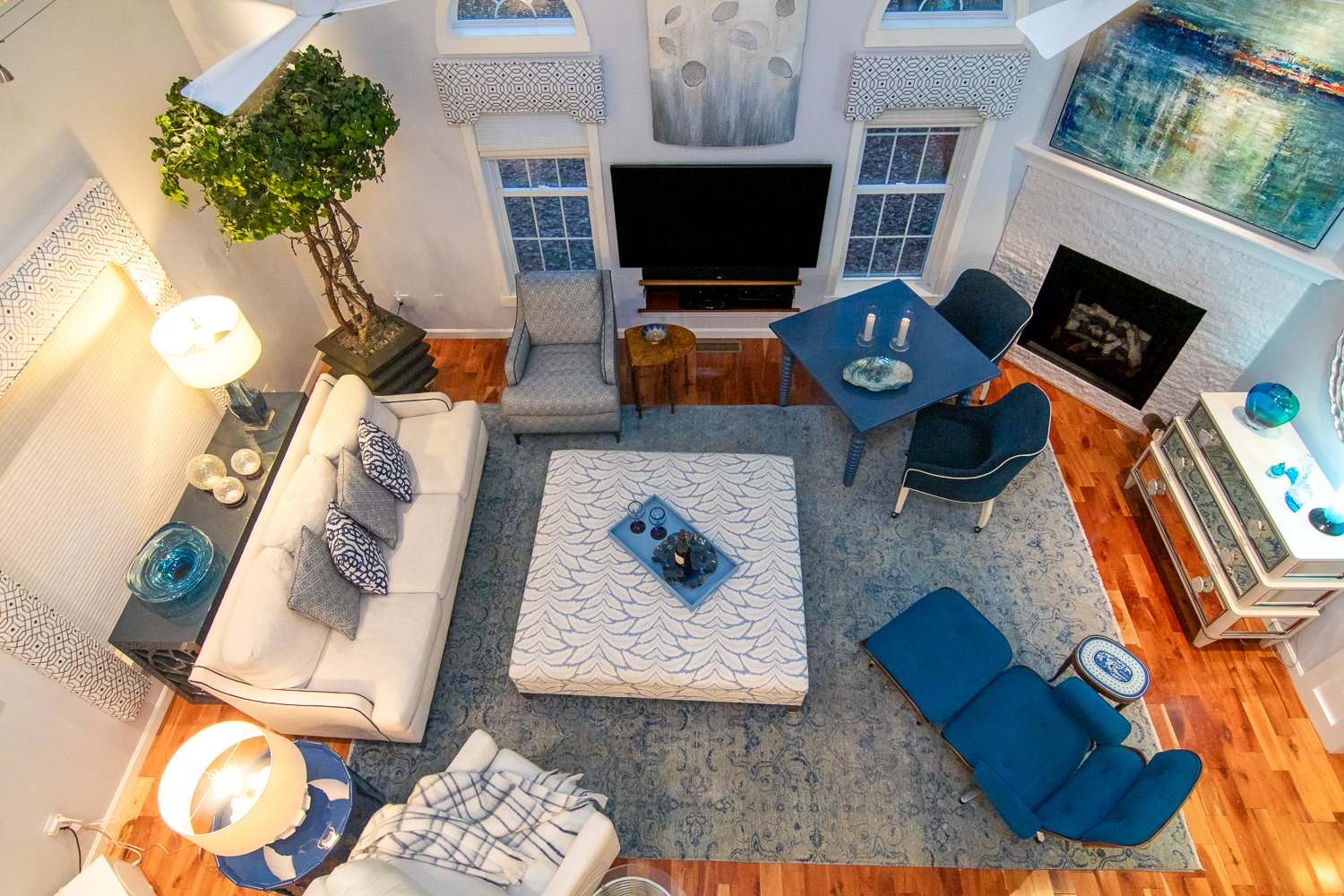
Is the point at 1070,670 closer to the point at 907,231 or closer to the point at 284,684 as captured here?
the point at 907,231

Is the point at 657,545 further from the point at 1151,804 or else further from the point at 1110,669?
the point at 1151,804

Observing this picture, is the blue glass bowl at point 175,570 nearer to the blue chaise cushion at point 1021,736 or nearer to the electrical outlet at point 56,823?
the electrical outlet at point 56,823

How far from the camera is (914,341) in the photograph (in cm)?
456

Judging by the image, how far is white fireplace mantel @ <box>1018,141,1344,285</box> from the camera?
3.75 m

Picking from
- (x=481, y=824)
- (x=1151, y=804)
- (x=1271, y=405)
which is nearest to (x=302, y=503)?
(x=481, y=824)

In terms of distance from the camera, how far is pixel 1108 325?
4824 millimetres

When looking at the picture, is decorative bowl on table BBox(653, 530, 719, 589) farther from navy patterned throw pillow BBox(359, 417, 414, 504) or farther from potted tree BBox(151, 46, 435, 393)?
potted tree BBox(151, 46, 435, 393)

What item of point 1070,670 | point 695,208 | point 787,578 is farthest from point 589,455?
point 1070,670

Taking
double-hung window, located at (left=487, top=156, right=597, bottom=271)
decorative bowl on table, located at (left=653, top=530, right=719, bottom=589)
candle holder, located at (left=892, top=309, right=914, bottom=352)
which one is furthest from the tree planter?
candle holder, located at (left=892, top=309, right=914, bottom=352)

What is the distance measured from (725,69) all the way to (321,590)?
355 cm

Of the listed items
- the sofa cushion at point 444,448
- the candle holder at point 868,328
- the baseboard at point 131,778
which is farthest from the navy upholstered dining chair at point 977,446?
the baseboard at point 131,778

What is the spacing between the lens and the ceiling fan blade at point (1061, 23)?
11.1 feet

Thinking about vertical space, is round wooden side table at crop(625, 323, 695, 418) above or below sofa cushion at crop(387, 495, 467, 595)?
above

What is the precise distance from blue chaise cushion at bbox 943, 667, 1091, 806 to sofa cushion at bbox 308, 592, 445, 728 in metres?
2.46
